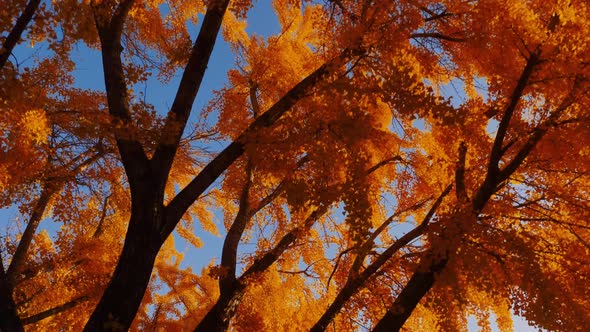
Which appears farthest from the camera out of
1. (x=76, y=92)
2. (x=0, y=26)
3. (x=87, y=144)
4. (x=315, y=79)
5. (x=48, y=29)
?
(x=76, y=92)

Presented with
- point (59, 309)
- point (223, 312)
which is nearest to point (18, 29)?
point (223, 312)

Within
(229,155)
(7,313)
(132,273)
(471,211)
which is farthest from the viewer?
(229,155)

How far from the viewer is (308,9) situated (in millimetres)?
9320

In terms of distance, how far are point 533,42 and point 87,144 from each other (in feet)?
19.3

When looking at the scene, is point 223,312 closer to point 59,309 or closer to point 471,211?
point 471,211

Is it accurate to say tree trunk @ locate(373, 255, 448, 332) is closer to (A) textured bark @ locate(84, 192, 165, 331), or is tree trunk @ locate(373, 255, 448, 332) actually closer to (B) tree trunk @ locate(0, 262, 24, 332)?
(A) textured bark @ locate(84, 192, 165, 331)

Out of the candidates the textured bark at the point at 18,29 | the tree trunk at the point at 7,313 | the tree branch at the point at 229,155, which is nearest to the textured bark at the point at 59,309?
the tree trunk at the point at 7,313

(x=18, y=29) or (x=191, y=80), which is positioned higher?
(x=191, y=80)

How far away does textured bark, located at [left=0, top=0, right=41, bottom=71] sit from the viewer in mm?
3523

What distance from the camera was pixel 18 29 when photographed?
356cm

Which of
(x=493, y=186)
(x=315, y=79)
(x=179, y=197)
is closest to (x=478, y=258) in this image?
(x=493, y=186)

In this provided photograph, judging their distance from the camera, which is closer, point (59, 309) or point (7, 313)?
point (7, 313)

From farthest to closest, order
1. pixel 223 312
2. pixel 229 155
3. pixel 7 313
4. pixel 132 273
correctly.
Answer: pixel 223 312
pixel 229 155
pixel 132 273
pixel 7 313

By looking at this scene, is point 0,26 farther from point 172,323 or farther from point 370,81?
point 172,323
